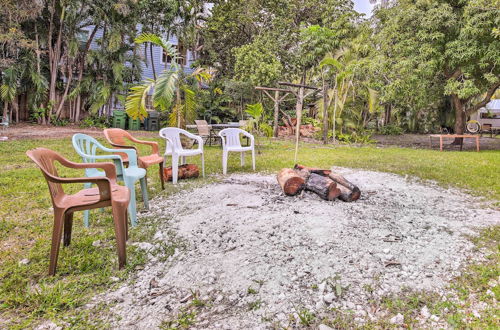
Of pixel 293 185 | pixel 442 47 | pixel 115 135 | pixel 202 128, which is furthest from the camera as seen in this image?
pixel 442 47

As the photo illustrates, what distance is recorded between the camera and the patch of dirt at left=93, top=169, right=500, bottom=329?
1.96 meters

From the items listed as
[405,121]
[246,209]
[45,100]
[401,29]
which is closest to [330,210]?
[246,209]

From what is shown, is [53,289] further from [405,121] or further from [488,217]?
[405,121]

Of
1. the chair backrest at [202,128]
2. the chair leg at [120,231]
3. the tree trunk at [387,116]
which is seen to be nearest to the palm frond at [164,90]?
the chair backrest at [202,128]

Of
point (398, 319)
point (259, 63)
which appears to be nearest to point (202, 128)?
point (259, 63)

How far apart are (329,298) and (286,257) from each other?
567 millimetres

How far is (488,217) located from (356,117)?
502 inches

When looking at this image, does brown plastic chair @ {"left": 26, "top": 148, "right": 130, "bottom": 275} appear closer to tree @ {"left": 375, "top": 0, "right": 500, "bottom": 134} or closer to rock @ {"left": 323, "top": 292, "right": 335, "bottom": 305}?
rock @ {"left": 323, "top": 292, "right": 335, "bottom": 305}

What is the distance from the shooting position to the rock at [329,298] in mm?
1999

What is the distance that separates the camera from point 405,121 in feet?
65.8

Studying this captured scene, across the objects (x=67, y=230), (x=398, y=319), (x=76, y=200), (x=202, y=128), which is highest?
(x=202, y=128)

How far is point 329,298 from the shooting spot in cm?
202

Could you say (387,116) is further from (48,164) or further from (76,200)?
(48,164)

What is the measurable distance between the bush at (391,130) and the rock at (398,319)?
1854 centimetres
